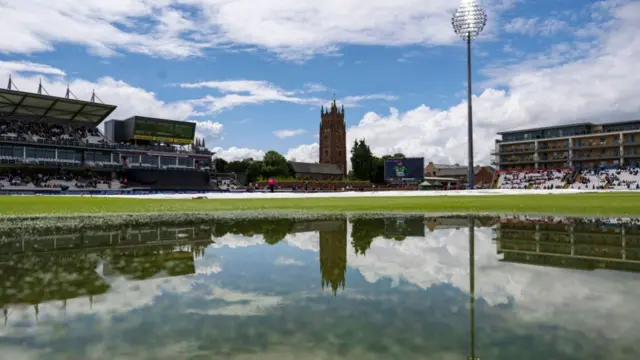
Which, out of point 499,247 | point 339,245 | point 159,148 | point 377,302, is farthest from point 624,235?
point 159,148

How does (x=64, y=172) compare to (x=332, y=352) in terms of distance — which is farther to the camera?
(x=64, y=172)

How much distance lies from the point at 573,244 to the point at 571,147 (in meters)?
134

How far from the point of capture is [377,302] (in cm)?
675

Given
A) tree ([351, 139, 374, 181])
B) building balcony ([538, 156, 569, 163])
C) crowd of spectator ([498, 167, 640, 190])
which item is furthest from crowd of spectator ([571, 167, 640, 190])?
tree ([351, 139, 374, 181])

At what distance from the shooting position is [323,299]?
6.97 metres

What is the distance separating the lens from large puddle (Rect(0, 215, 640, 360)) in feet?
16.6

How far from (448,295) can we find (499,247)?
5953 mm

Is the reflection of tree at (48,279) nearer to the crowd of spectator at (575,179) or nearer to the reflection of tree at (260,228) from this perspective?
the reflection of tree at (260,228)

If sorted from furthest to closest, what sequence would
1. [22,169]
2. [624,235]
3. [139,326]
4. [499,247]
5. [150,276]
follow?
[22,169], [624,235], [499,247], [150,276], [139,326]

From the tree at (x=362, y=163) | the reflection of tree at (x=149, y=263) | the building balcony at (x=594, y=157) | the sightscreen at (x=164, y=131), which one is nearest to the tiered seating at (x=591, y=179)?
the building balcony at (x=594, y=157)

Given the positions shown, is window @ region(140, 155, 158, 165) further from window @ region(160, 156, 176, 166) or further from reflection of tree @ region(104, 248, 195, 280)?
reflection of tree @ region(104, 248, 195, 280)

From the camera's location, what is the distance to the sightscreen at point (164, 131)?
347 ft

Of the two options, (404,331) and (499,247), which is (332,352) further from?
(499,247)

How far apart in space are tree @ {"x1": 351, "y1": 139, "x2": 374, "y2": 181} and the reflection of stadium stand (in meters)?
133
